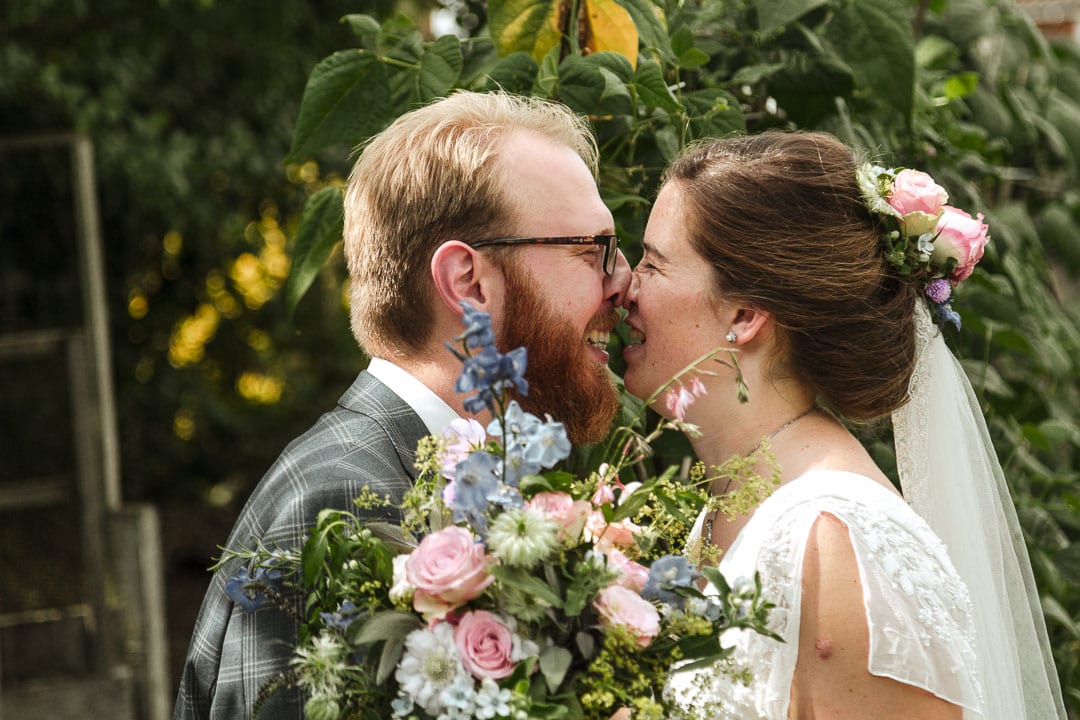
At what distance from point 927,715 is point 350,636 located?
923 millimetres

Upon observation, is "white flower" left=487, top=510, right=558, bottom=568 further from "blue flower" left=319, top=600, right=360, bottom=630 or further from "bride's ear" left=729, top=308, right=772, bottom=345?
"bride's ear" left=729, top=308, right=772, bottom=345

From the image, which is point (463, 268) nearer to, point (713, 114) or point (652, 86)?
point (652, 86)

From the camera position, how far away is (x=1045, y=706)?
2354 mm

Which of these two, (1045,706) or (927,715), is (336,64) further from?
(1045,706)

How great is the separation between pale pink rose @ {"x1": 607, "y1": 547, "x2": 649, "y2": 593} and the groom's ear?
0.73 meters

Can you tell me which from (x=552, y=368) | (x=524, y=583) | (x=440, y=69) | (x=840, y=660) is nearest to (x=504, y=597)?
(x=524, y=583)

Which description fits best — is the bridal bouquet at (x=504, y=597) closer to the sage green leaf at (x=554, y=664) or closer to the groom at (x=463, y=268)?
the sage green leaf at (x=554, y=664)

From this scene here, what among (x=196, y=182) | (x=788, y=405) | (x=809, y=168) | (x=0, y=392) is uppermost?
(x=809, y=168)

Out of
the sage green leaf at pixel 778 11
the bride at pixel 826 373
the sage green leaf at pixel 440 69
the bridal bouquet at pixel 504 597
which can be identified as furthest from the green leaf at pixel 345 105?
the bridal bouquet at pixel 504 597

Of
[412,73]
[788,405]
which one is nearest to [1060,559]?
[788,405]

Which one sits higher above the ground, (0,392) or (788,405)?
(788,405)

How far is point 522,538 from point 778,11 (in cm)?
143

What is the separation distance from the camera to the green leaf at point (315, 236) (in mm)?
2559

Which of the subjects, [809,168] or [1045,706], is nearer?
[809,168]
